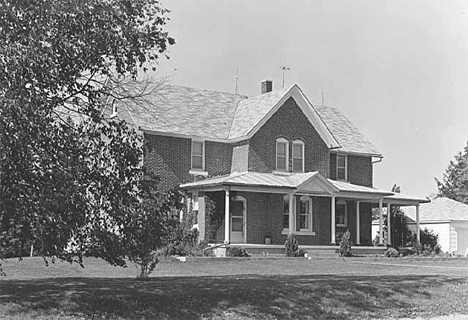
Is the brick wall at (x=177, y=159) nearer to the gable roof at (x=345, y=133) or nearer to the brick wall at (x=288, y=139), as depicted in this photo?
the brick wall at (x=288, y=139)

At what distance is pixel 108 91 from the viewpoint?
15.3 m

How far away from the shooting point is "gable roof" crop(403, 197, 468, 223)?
48.4 meters

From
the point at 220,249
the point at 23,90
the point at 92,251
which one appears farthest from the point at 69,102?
the point at 220,249

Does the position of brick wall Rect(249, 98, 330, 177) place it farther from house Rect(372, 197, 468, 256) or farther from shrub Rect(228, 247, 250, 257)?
house Rect(372, 197, 468, 256)

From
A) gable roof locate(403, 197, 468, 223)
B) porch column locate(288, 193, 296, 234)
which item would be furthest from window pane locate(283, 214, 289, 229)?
gable roof locate(403, 197, 468, 223)

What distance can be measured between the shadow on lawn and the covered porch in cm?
1659

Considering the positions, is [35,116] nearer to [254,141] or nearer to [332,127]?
[254,141]

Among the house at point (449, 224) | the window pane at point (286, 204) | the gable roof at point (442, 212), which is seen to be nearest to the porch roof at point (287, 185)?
the window pane at point (286, 204)

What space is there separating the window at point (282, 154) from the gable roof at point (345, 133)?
4.66m

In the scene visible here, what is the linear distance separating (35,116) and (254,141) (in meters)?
24.3

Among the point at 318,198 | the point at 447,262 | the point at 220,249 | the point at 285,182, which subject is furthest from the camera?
the point at 318,198

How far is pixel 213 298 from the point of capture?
47.0ft

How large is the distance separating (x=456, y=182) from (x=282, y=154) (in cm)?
5172

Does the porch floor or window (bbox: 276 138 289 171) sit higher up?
window (bbox: 276 138 289 171)
